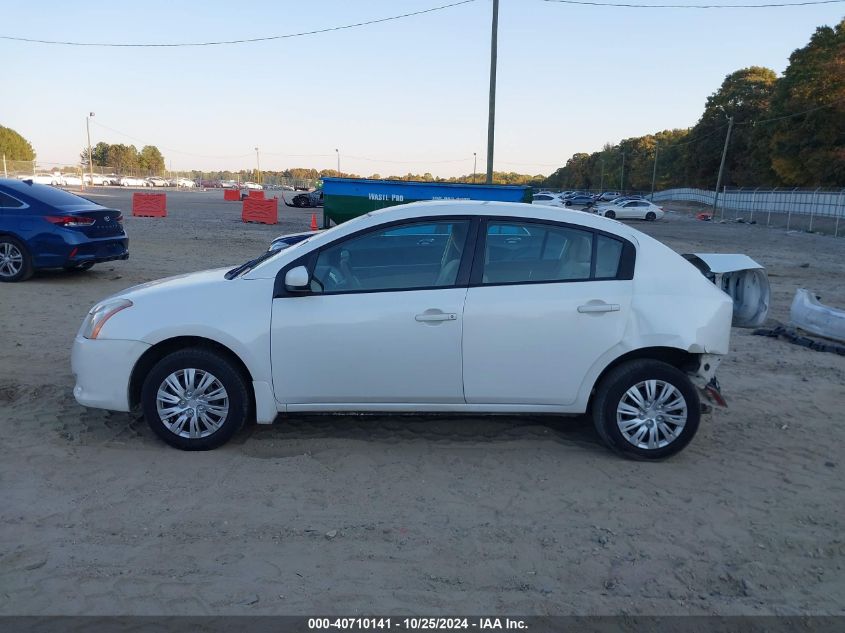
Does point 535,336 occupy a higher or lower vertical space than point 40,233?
higher

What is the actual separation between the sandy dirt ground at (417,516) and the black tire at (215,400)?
4.1 inches

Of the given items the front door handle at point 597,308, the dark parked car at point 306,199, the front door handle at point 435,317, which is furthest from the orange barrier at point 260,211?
the front door handle at point 597,308

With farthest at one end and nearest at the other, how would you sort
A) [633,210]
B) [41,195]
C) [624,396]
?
1. [633,210]
2. [41,195]
3. [624,396]

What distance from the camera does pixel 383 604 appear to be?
3.11 metres

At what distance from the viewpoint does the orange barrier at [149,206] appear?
28.1 metres

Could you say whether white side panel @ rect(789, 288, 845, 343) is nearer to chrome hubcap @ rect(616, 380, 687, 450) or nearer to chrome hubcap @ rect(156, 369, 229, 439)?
chrome hubcap @ rect(616, 380, 687, 450)

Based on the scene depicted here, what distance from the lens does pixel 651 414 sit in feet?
15.2

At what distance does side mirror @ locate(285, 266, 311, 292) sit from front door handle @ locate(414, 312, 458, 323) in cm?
75

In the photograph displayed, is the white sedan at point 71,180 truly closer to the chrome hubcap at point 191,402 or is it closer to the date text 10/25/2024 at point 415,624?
the chrome hubcap at point 191,402

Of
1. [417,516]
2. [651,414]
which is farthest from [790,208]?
[417,516]

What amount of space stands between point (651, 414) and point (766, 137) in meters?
70.7

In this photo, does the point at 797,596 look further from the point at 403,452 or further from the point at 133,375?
the point at 133,375

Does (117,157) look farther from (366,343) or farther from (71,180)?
(366,343)

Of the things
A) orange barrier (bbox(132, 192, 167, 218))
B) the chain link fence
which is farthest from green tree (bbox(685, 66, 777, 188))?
orange barrier (bbox(132, 192, 167, 218))
